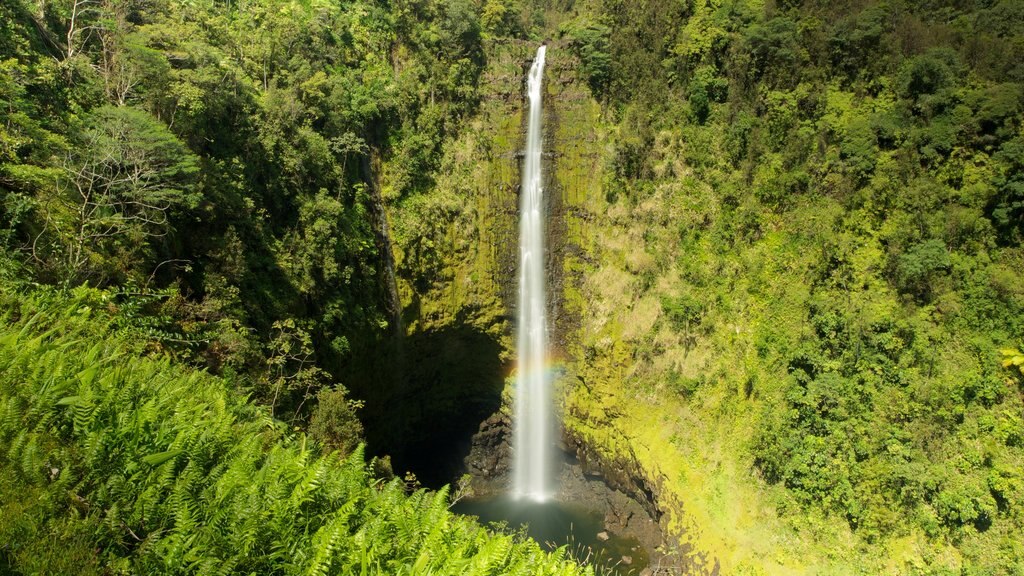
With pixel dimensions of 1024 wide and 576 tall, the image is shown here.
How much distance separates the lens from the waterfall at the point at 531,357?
23062mm

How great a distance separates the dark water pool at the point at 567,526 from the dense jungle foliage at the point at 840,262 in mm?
3239

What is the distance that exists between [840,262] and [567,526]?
1382 cm

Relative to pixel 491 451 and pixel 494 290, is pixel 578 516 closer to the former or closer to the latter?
pixel 491 451

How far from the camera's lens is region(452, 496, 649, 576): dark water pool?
17.5m

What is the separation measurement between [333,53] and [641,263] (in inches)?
618

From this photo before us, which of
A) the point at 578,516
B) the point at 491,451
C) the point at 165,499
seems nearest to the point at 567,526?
the point at 578,516

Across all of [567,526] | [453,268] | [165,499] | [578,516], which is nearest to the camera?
[165,499]

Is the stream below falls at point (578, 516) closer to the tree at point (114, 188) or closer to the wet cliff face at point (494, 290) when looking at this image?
the wet cliff face at point (494, 290)

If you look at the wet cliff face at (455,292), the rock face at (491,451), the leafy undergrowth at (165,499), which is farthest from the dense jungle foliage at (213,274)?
the rock face at (491,451)

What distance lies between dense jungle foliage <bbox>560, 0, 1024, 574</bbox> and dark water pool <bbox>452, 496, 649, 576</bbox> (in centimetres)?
324

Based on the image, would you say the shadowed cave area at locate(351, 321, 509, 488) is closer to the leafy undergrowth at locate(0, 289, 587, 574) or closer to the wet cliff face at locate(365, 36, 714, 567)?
the wet cliff face at locate(365, 36, 714, 567)

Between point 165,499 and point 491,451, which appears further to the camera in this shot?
point 491,451

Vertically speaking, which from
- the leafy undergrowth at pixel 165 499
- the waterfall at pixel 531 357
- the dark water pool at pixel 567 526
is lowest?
the dark water pool at pixel 567 526

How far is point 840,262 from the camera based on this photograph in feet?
54.3
